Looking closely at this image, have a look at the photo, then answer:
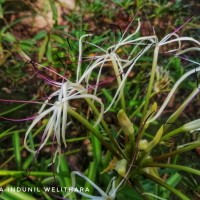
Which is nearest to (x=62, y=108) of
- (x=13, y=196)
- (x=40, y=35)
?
(x=13, y=196)

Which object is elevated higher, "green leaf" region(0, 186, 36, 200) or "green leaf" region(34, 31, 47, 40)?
"green leaf" region(34, 31, 47, 40)

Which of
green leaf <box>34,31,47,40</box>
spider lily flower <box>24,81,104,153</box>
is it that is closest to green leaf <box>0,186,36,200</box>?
spider lily flower <box>24,81,104,153</box>

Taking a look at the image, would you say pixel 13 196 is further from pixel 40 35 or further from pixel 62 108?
pixel 40 35

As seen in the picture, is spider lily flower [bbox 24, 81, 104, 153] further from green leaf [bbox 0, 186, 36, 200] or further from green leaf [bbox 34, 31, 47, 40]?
green leaf [bbox 34, 31, 47, 40]

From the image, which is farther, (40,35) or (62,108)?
(40,35)

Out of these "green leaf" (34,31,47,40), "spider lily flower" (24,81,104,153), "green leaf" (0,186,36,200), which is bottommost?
"green leaf" (0,186,36,200)

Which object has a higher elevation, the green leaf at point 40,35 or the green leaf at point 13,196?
the green leaf at point 40,35

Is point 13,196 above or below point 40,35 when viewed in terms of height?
below

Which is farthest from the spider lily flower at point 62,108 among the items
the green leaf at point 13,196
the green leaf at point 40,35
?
the green leaf at point 40,35

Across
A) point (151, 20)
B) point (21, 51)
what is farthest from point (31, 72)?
point (151, 20)

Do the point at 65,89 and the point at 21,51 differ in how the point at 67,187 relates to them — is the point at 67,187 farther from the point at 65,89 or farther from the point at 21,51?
the point at 21,51

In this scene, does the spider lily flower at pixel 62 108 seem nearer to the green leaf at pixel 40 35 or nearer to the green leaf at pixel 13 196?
the green leaf at pixel 13 196
